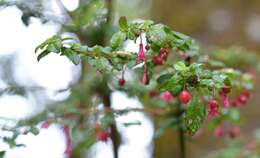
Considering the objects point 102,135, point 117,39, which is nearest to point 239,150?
point 102,135

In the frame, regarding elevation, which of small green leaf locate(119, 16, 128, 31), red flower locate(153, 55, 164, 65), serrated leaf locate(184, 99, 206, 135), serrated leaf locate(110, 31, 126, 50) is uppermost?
small green leaf locate(119, 16, 128, 31)

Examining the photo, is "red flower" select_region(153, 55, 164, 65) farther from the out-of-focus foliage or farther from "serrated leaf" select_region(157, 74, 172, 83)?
the out-of-focus foliage

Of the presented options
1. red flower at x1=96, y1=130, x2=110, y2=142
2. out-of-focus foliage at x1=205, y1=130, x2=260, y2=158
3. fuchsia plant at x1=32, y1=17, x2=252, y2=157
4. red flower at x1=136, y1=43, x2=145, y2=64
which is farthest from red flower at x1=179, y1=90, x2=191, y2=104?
out-of-focus foliage at x1=205, y1=130, x2=260, y2=158

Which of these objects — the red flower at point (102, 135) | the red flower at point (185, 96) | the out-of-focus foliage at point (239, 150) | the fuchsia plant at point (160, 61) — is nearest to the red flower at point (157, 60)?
the fuchsia plant at point (160, 61)

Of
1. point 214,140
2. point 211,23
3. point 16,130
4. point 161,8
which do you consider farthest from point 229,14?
point 16,130

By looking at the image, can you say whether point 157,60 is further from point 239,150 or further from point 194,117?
point 239,150

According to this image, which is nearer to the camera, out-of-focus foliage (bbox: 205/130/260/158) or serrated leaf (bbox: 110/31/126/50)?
serrated leaf (bbox: 110/31/126/50)

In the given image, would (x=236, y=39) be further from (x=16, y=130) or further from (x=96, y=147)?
(x=16, y=130)

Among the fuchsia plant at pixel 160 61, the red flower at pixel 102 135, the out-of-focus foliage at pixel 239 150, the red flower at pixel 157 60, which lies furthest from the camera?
the out-of-focus foliage at pixel 239 150

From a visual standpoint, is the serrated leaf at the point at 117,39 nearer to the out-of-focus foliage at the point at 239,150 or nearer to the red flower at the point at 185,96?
the red flower at the point at 185,96

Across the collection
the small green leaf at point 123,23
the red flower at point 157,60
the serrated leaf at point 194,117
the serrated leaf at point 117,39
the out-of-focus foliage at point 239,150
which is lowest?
the out-of-focus foliage at point 239,150

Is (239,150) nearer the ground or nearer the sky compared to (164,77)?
nearer the ground

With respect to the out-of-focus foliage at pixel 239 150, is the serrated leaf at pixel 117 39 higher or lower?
higher
